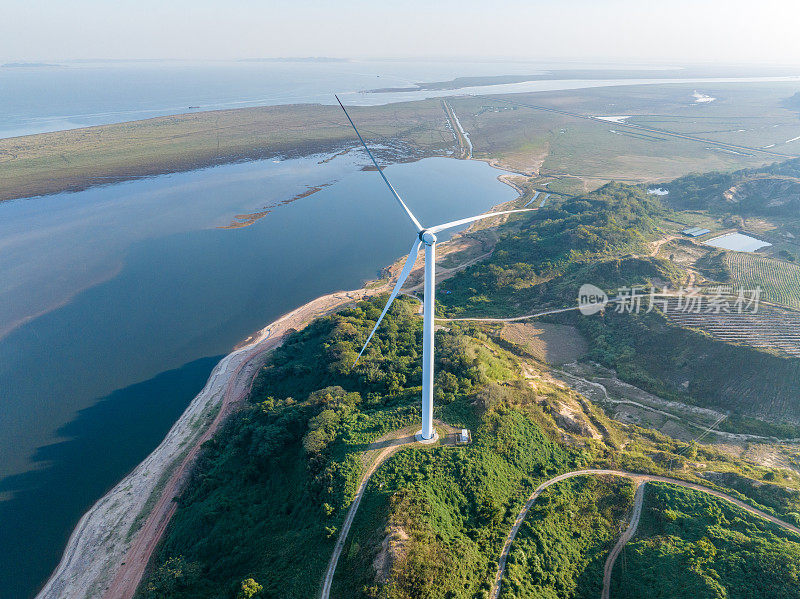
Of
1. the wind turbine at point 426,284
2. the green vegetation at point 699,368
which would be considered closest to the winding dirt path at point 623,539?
the wind turbine at point 426,284

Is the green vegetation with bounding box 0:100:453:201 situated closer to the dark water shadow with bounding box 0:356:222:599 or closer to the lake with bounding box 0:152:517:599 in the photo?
the lake with bounding box 0:152:517:599

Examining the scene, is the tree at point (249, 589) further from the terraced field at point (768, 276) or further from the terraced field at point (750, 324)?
the terraced field at point (768, 276)

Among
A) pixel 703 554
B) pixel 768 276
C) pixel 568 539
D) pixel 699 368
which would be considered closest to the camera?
pixel 703 554

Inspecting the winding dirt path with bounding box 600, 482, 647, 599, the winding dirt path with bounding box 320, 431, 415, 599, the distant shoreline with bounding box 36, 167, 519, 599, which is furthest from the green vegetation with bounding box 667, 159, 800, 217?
the distant shoreline with bounding box 36, 167, 519, 599

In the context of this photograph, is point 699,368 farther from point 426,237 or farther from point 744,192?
point 744,192

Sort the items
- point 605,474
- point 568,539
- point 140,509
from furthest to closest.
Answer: point 140,509 → point 605,474 → point 568,539

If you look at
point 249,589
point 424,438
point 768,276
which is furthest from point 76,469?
point 768,276
